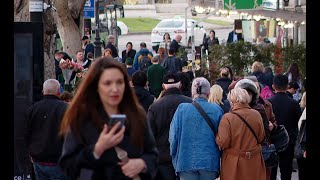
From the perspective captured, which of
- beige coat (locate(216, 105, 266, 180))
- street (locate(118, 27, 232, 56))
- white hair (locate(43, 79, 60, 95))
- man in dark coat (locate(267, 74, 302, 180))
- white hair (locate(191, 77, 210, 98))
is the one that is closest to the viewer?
beige coat (locate(216, 105, 266, 180))

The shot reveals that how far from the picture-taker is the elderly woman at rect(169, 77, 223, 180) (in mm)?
11500

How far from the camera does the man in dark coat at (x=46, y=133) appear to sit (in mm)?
11453

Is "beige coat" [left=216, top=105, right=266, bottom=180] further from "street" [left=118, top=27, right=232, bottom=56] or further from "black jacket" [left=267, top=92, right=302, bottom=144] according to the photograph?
"street" [left=118, top=27, right=232, bottom=56]

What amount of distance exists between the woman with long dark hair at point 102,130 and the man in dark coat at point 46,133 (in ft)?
14.3

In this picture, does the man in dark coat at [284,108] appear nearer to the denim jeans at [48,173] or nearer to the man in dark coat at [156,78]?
the denim jeans at [48,173]

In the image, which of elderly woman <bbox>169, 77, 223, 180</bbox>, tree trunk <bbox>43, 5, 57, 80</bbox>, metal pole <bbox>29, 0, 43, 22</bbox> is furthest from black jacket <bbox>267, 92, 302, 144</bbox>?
tree trunk <bbox>43, 5, 57, 80</bbox>

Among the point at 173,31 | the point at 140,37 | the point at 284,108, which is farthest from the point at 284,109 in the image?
the point at 140,37

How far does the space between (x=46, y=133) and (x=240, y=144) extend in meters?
2.21

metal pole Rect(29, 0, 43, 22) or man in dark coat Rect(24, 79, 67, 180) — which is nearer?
man in dark coat Rect(24, 79, 67, 180)

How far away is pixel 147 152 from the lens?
7.14m

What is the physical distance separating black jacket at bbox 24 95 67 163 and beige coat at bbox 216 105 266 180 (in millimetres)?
1835
